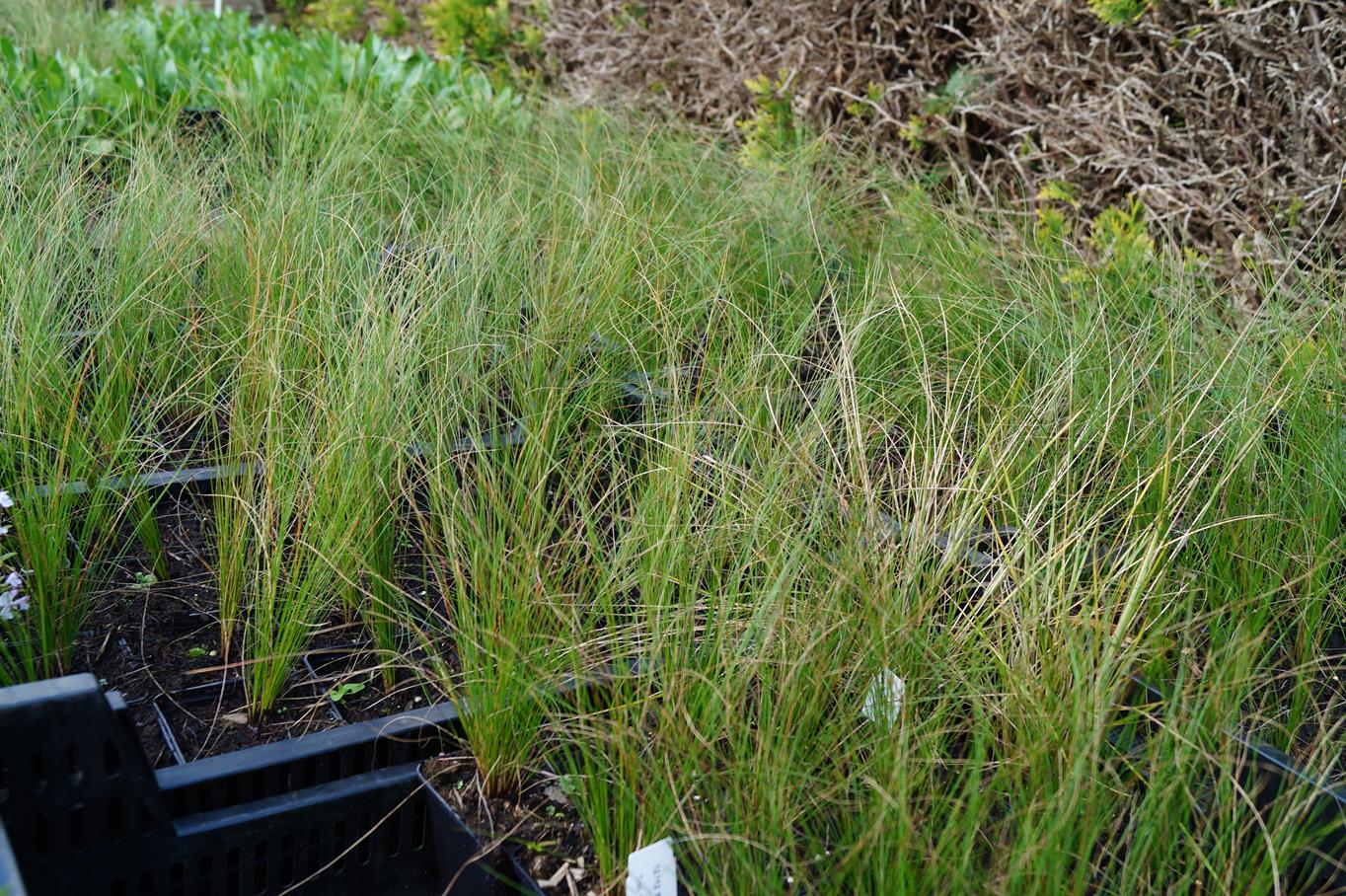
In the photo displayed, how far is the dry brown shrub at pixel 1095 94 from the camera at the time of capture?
3006 millimetres

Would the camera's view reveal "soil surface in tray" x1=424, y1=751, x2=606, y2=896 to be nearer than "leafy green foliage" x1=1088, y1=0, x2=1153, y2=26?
Yes

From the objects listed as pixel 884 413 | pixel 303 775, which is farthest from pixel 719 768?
pixel 884 413

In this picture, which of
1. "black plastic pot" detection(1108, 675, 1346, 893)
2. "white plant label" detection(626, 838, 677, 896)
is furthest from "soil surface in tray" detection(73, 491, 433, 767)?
"black plastic pot" detection(1108, 675, 1346, 893)

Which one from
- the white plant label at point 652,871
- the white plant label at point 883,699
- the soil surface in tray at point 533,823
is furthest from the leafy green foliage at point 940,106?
the white plant label at point 652,871

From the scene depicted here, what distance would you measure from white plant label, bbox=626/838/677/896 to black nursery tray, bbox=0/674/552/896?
22 cm

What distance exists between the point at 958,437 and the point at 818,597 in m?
0.98

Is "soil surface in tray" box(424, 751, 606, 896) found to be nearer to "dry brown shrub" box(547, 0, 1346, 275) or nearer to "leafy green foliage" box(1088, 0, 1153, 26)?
"dry brown shrub" box(547, 0, 1346, 275)

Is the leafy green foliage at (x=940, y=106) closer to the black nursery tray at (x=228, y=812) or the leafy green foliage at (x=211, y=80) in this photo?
the leafy green foliage at (x=211, y=80)

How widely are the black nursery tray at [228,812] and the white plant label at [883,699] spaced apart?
1.62 feet

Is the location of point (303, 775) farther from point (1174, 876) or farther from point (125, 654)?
point (1174, 876)

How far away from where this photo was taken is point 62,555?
195cm

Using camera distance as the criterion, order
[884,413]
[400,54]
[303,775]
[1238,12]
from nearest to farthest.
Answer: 1. [303,775]
2. [884,413]
3. [1238,12]
4. [400,54]

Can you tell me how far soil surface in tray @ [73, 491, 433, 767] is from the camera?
1856 millimetres

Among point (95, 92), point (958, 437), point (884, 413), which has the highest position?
point (95, 92)
